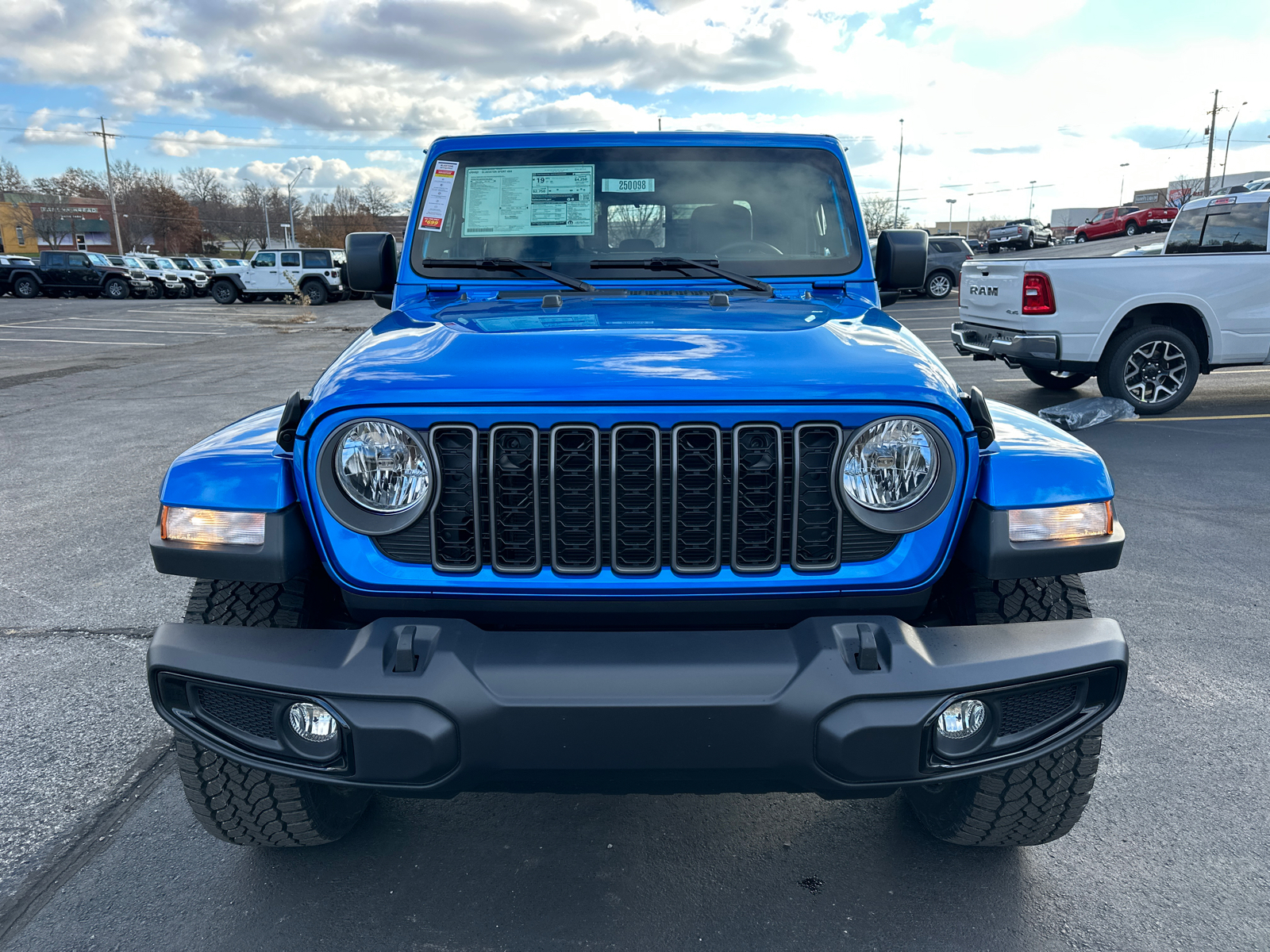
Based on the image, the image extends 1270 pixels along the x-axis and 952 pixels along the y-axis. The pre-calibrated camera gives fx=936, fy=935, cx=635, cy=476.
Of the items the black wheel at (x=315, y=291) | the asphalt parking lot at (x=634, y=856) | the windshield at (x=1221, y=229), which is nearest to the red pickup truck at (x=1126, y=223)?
the black wheel at (x=315, y=291)

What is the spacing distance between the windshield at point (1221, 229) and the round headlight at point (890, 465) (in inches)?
335

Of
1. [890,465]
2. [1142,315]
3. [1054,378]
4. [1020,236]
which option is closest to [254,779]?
[890,465]

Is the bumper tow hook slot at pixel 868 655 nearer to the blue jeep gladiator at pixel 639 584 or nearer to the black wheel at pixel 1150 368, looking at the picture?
the blue jeep gladiator at pixel 639 584

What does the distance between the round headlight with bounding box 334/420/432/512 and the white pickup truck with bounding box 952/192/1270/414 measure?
7.53 meters

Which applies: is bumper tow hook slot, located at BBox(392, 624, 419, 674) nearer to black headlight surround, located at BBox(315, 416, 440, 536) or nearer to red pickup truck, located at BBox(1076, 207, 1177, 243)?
black headlight surround, located at BBox(315, 416, 440, 536)

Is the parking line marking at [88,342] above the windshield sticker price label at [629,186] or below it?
below

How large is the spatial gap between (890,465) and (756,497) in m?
0.29

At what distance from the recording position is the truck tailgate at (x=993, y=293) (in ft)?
27.5

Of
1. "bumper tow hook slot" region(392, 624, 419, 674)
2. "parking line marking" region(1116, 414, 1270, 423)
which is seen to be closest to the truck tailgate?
"parking line marking" region(1116, 414, 1270, 423)

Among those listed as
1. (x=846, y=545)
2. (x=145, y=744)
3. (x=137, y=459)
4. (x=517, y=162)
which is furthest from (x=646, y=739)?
(x=137, y=459)

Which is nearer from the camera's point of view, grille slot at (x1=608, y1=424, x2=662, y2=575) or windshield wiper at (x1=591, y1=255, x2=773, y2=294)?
grille slot at (x1=608, y1=424, x2=662, y2=575)

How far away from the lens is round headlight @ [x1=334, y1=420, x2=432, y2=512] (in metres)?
1.97

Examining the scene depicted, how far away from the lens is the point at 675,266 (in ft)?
10.1

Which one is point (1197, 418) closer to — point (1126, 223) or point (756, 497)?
point (756, 497)
